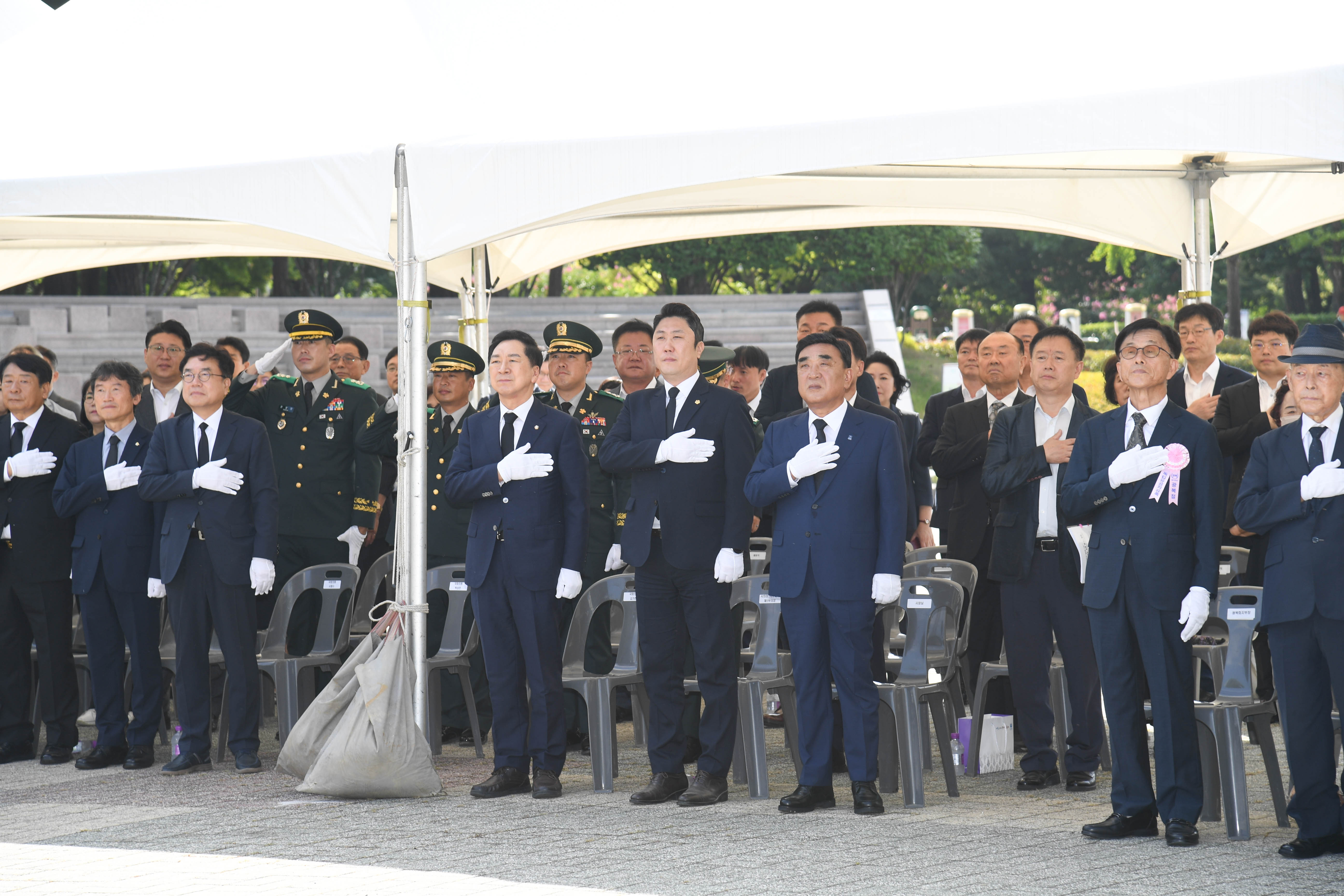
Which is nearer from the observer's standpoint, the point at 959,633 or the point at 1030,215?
the point at 959,633

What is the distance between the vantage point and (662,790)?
5.59 meters

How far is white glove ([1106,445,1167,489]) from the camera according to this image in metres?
4.74

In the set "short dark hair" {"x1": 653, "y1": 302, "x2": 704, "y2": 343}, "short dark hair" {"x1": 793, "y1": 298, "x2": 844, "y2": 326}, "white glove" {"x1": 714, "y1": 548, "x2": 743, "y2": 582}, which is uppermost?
"short dark hair" {"x1": 793, "y1": 298, "x2": 844, "y2": 326}

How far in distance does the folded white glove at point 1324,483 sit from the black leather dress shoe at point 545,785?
2985 millimetres

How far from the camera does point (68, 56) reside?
6512 mm

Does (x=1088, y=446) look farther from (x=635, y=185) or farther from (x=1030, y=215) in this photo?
(x=1030, y=215)

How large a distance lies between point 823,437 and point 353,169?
2.14 m

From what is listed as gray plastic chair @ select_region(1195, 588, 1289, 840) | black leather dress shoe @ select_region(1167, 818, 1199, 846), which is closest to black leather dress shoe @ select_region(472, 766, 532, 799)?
black leather dress shoe @ select_region(1167, 818, 1199, 846)

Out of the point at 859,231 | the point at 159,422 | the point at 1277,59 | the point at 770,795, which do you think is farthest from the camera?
the point at 859,231

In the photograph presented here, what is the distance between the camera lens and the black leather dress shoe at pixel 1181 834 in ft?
15.5

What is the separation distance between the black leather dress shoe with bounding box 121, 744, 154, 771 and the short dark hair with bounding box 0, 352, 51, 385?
1.81 metres

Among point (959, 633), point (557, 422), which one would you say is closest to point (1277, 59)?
point (959, 633)

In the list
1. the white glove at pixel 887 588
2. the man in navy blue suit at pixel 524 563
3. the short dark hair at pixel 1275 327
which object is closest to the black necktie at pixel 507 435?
the man in navy blue suit at pixel 524 563

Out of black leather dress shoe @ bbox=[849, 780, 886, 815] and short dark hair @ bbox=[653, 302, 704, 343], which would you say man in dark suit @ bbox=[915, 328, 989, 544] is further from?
black leather dress shoe @ bbox=[849, 780, 886, 815]
